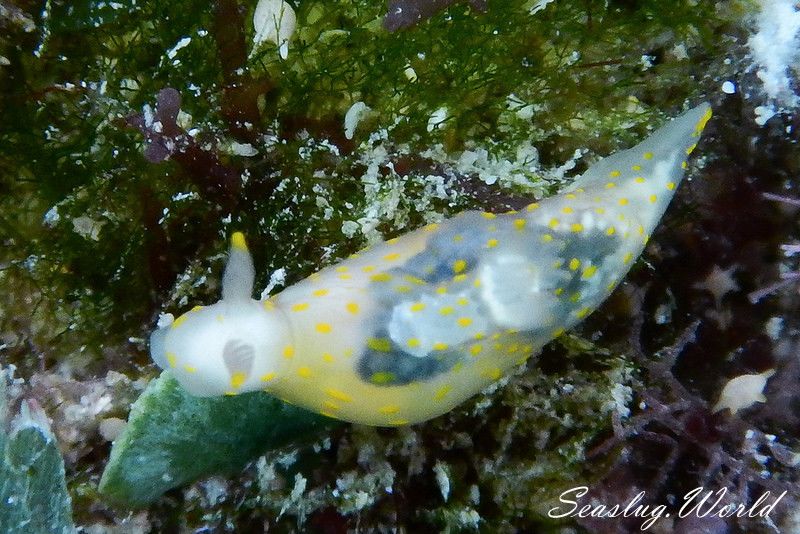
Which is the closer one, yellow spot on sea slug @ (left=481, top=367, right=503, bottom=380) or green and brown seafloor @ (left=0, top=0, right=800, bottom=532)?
yellow spot on sea slug @ (left=481, top=367, right=503, bottom=380)

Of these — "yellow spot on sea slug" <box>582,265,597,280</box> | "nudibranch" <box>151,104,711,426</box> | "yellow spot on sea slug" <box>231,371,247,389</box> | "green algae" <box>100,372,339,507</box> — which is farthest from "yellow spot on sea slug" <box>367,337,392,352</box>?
"yellow spot on sea slug" <box>582,265,597,280</box>

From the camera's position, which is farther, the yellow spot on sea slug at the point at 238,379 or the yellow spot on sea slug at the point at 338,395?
the yellow spot on sea slug at the point at 338,395

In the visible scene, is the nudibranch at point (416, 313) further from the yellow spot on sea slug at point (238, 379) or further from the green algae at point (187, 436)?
the green algae at point (187, 436)

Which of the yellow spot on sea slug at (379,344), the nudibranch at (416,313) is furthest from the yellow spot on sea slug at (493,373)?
the yellow spot on sea slug at (379,344)

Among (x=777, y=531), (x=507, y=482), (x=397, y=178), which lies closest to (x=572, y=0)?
(x=397, y=178)

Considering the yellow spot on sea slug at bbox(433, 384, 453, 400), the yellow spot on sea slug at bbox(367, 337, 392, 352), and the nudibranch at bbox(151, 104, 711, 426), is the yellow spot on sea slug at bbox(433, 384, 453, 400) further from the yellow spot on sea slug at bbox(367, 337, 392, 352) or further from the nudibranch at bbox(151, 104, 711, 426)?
the yellow spot on sea slug at bbox(367, 337, 392, 352)

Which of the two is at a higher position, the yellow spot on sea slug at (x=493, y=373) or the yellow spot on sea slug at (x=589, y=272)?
the yellow spot on sea slug at (x=589, y=272)
